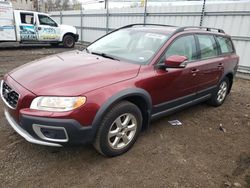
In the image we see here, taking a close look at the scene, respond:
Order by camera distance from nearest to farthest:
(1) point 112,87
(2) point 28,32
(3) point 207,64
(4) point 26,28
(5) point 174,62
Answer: (1) point 112,87 → (5) point 174,62 → (3) point 207,64 → (4) point 26,28 → (2) point 28,32

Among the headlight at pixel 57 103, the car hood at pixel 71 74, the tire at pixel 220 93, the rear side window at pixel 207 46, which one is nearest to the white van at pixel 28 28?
the car hood at pixel 71 74

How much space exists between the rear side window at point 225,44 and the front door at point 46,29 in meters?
10.4

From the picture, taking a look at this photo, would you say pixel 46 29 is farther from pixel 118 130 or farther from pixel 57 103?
pixel 57 103

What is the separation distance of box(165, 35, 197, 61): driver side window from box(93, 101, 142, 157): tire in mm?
1053

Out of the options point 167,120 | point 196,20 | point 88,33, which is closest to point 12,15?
point 88,33

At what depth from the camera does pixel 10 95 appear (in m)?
2.82

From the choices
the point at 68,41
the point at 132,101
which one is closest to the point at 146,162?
the point at 132,101

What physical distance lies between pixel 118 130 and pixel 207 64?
2.24 metres

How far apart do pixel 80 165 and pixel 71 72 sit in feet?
3.75

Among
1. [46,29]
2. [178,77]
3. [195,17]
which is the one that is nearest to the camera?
[178,77]

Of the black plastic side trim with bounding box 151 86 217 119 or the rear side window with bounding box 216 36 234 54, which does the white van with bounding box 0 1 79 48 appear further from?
the black plastic side trim with bounding box 151 86 217 119

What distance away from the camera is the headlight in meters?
2.45

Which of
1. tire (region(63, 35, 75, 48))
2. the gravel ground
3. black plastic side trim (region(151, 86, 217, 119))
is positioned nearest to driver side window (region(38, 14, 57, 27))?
tire (region(63, 35, 75, 48))

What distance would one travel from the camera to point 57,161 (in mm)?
2898
